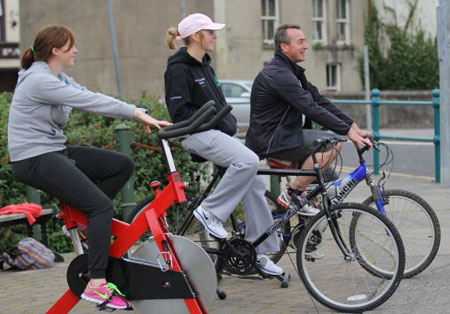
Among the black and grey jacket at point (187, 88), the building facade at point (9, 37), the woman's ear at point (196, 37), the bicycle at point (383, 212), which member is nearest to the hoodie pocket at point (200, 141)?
the black and grey jacket at point (187, 88)

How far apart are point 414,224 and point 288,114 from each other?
1.19 meters

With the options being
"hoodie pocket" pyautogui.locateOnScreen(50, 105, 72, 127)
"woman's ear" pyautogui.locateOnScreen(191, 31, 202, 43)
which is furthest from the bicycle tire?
"hoodie pocket" pyautogui.locateOnScreen(50, 105, 72, 127)

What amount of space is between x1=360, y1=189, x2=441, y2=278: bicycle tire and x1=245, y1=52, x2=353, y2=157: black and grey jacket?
642mm

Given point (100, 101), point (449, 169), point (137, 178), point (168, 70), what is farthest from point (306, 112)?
point (449, 169)

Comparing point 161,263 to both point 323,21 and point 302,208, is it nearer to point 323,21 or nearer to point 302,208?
point 302,208

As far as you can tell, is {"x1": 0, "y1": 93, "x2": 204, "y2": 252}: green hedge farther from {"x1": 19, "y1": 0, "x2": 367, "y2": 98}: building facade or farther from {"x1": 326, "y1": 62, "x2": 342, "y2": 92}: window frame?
{"x1": 326, "y1": 62, "x2": 342, "y2": 92}: window frame

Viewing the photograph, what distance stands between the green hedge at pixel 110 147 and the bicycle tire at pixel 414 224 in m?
2.89

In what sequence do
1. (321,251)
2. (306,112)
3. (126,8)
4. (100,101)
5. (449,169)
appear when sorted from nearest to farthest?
(100,101) → (321,251) → (306,112) → (449,169) → (126,8)

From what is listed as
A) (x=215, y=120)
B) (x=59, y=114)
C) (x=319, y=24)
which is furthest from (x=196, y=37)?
(x=319, y=24)

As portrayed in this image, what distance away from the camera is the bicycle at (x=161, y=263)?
5.36 metres

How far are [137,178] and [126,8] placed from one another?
33225 millimetres

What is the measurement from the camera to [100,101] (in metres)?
5.36

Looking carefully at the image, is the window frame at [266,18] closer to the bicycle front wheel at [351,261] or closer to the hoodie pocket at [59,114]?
the bicycle front wheel at [351,261]

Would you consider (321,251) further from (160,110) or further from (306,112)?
(160,110)
